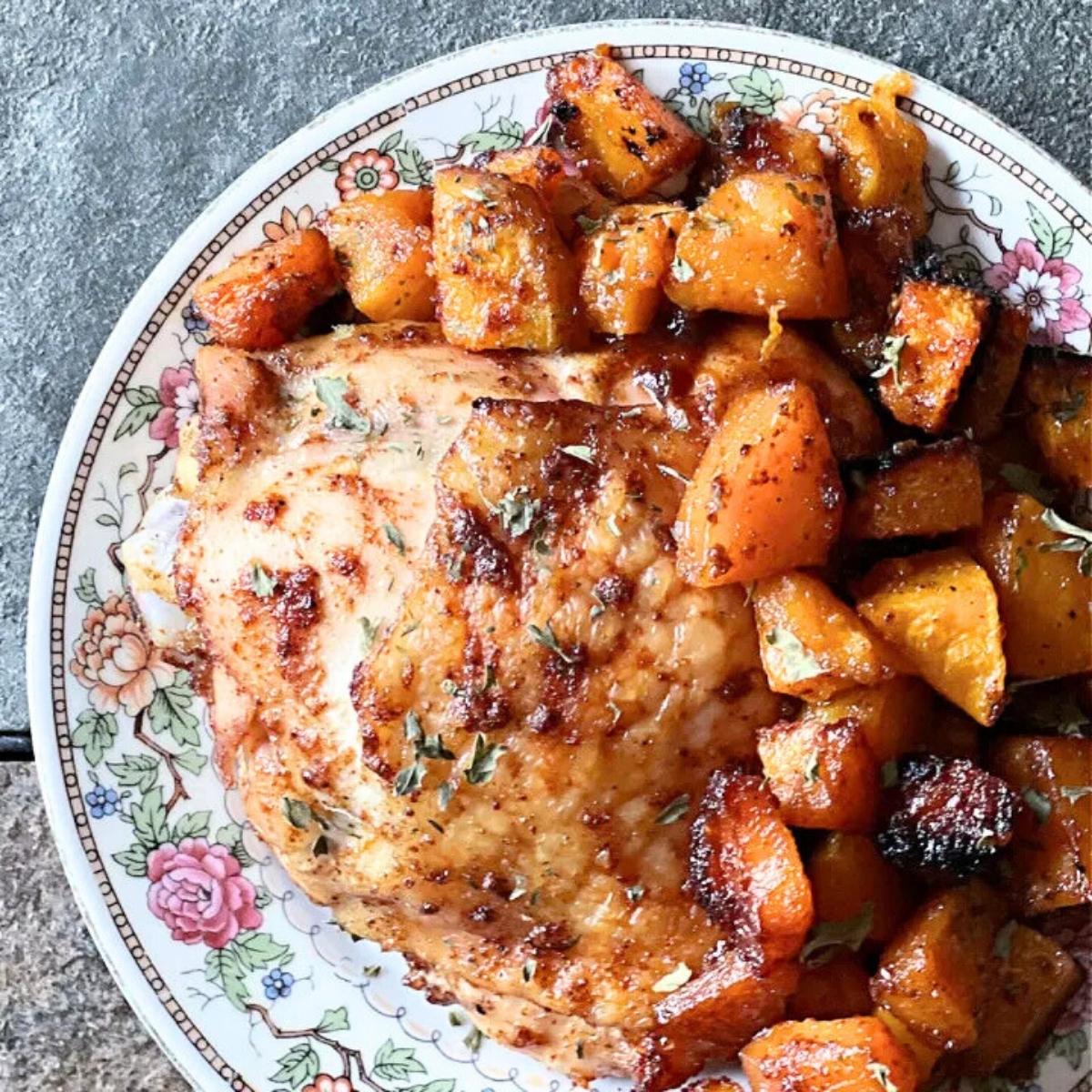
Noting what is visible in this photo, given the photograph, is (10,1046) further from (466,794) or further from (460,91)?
(460,91)

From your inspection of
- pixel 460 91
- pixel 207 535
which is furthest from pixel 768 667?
pixel 460 91

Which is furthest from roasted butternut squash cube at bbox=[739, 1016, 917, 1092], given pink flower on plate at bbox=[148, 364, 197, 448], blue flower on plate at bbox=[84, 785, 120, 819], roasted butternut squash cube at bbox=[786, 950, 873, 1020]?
pink flower on plate at bbox=[148, 364, 197, 448]

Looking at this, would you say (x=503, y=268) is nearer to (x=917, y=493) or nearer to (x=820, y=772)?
(x=917, y=493)

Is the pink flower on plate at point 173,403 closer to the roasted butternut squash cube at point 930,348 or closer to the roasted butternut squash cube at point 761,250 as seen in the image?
the roasted butternut squash cube at point 761,250

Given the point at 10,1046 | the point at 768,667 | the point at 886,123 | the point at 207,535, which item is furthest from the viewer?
the point at 10,1046

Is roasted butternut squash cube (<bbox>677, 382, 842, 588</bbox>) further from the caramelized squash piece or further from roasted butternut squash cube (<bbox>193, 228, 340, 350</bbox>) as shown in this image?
roasted butternut squash cube (<bbox>193, 228, 340, 350</bbox>)

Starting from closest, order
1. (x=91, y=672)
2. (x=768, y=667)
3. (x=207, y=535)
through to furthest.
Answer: (x=768, y=667) → (x=207, y=535) → (x=91, y=672)

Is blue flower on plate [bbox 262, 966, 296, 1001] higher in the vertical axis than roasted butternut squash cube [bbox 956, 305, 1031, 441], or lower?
lower
